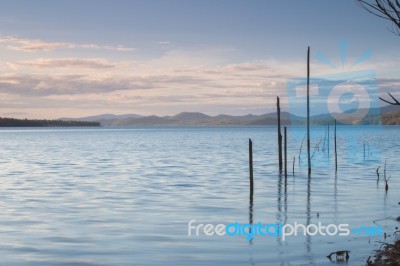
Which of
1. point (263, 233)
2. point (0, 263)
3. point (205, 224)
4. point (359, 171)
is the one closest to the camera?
point (0, 263)

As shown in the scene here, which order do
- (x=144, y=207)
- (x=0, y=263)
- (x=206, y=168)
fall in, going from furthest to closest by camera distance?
(x=206, y=168) → (x=144, y=207) → (x=0, y=263)

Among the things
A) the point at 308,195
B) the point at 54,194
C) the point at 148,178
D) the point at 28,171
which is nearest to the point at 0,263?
the point at 54,194

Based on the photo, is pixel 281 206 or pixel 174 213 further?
pixel 281 206

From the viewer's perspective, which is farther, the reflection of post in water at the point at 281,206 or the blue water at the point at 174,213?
the reflection of post in water at the point at 281,206

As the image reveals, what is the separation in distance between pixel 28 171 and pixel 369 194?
32974 millimetres

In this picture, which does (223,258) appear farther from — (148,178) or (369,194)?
(148,178)

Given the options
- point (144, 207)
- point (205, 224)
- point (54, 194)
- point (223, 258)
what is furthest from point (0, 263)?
point (54, 194)

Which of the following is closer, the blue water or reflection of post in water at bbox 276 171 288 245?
the blue water

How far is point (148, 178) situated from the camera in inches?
1797

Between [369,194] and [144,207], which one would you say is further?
[369,194]

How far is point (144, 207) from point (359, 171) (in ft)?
92.8

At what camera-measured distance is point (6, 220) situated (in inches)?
974

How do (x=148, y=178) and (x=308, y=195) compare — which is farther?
(x=148, y=178)

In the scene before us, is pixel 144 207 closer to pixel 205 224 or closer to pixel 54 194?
pixel 205 224
